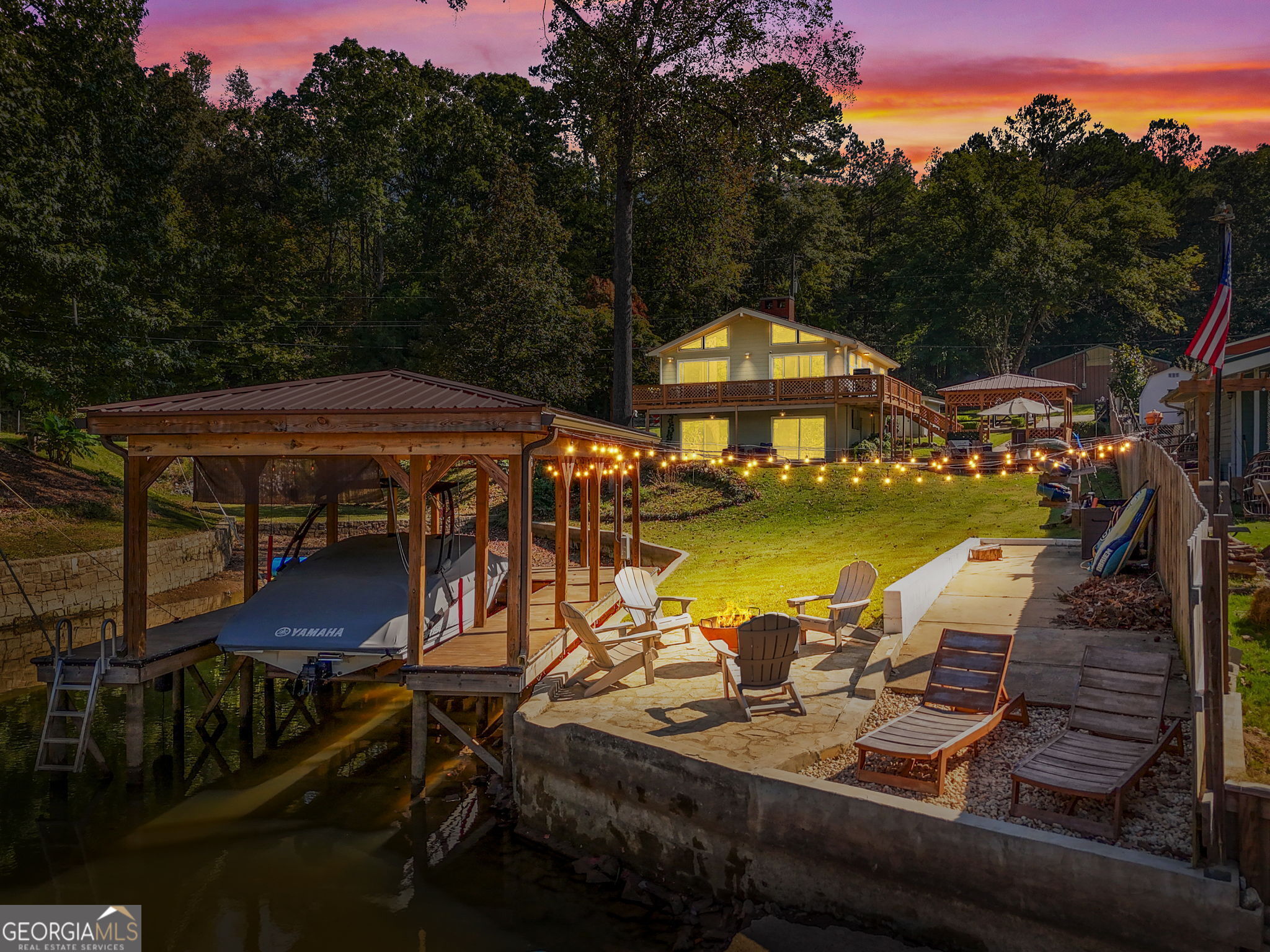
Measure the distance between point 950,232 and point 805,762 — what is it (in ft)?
148

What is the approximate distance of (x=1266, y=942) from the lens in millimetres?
4836

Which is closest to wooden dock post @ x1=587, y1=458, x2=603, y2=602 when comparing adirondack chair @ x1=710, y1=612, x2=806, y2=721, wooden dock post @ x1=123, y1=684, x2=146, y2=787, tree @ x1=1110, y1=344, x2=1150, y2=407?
adirondack chair @ x1=710, y1=612, x2=806, y2=721

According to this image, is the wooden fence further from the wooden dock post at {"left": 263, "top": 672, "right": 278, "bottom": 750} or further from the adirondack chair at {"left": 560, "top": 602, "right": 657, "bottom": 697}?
the wooden dock post at {"left": 263, "top": 672, "right": 278, "bottom": 750}

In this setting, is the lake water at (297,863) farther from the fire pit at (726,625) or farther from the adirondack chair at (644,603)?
the fire pit at (726,625)

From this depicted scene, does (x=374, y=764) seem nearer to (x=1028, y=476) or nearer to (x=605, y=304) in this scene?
(x=1028, y=476)

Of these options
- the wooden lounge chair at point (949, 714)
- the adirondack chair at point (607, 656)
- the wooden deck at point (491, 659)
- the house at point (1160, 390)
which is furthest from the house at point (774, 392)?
the wooden lounge chair at point (949, 714)

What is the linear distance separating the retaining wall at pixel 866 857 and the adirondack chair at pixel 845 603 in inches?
160

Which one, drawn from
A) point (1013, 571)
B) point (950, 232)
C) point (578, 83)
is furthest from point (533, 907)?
point (950, 232)

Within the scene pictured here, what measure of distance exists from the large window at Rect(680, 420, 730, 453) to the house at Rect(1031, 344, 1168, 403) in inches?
1115

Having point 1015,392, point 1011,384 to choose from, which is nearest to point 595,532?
point 1015,392

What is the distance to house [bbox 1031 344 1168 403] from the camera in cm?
5303

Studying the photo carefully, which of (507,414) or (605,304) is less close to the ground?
(605,304)

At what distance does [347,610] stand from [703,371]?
1069 inches

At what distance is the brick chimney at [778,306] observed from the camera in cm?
3672
